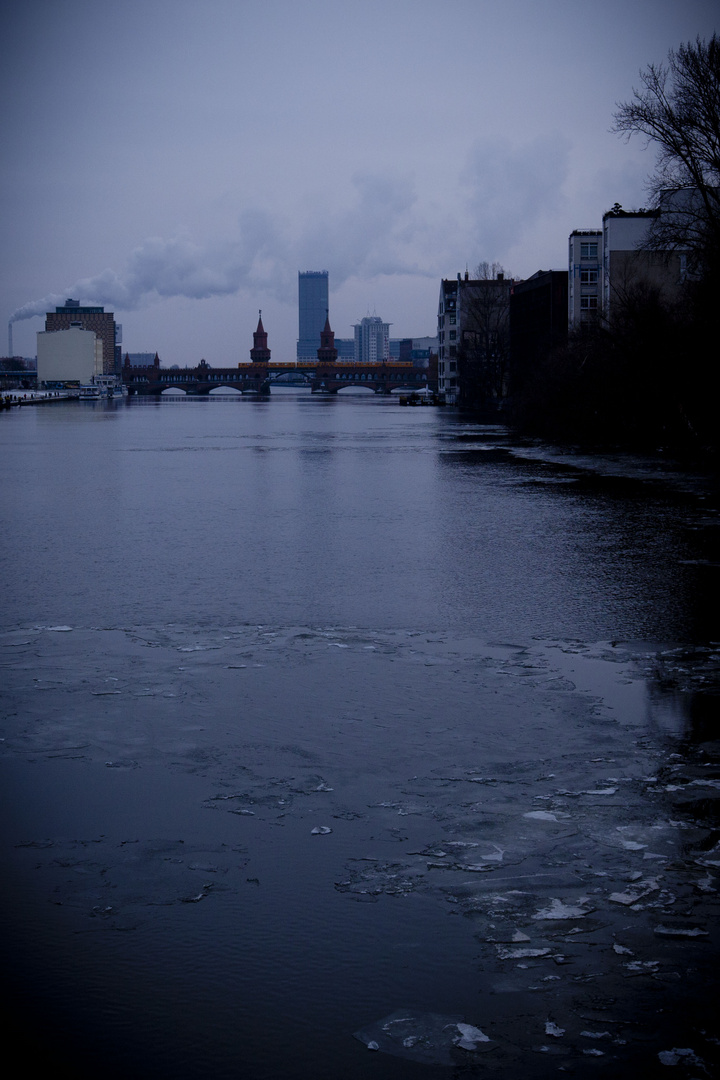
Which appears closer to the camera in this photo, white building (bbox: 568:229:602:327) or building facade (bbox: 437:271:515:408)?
white building (bbox: 568:229:602:327)

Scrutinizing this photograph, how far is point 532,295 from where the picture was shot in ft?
349

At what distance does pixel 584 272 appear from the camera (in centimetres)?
9294

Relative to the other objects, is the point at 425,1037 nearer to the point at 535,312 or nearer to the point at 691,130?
the point at 691,130

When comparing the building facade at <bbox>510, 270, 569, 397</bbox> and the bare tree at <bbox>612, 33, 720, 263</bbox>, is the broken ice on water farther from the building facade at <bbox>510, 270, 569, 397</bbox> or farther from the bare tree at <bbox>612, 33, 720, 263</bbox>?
the building facade at <bbox>510, 270, 569, 397</bbox>

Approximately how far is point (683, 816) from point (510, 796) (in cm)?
103

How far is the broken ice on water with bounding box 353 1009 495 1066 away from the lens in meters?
4.67

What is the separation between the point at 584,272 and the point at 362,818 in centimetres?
9054

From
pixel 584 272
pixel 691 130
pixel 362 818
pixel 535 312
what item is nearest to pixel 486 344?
pixel 535 312

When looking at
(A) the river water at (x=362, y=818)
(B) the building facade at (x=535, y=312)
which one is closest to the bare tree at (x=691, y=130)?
(A) the river water at (x=362, y=818)

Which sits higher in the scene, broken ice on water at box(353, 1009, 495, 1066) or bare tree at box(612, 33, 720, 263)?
bare tree at box(612, 33, 720, 263)

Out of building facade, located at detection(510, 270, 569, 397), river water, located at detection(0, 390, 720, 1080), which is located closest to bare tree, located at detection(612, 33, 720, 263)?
river water, located at detection(0, 390, 720, 1080)

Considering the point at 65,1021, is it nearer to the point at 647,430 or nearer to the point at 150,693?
the point at 150,693

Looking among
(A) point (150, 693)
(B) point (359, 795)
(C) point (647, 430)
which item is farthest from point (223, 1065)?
(C) point (647, 430)

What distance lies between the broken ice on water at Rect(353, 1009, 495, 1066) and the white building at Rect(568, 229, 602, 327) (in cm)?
8993
